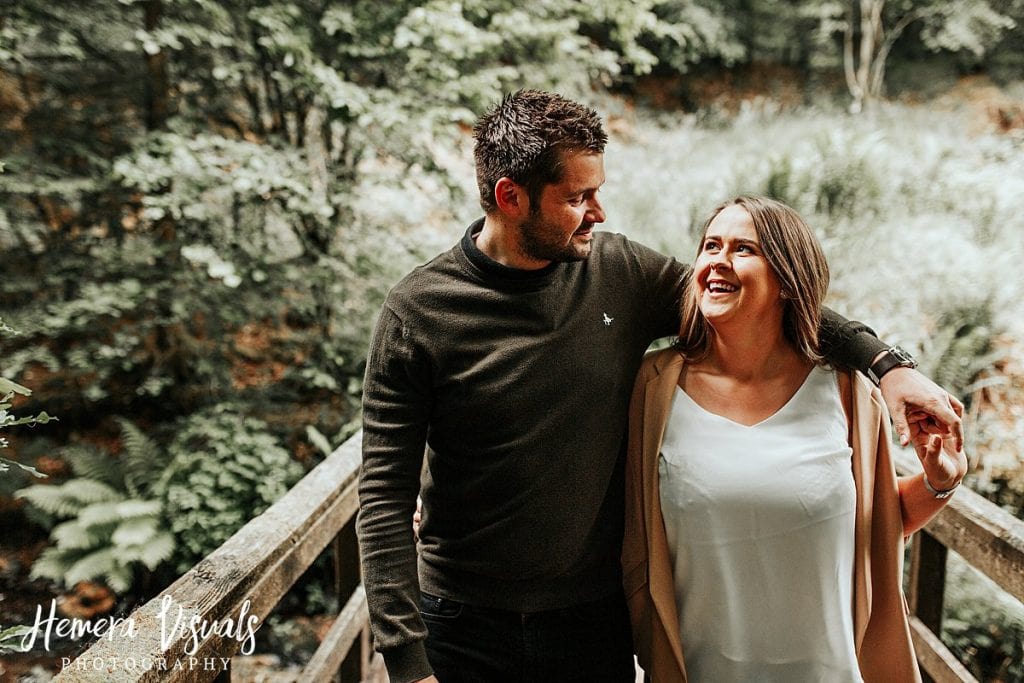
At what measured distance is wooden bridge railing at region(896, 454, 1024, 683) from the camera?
1920mm

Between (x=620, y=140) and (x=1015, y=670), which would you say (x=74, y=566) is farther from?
(x=620, y=140)

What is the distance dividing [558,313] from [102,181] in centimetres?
391

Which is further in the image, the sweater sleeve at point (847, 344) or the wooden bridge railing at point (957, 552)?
the wooden bridge railing at point (957, 552)

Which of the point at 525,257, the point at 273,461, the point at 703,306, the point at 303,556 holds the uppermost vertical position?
the point at 525,257

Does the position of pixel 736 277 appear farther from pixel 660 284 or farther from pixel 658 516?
pixel 658 516

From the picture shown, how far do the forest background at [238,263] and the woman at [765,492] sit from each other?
2348mm

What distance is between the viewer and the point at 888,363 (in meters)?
1.72

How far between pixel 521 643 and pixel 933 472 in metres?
1.05

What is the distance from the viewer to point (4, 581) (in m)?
4.58

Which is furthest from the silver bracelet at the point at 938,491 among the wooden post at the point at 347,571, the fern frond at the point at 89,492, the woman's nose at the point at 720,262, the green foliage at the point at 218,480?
the fern frond at the point at 89,492

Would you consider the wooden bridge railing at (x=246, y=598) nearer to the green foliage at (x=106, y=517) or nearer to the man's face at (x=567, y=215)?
the man's face at (x=567, y=215)

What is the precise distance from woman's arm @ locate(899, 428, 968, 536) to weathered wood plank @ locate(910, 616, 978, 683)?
0.82m

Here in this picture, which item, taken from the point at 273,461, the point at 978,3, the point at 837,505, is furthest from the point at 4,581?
the point at 978,3

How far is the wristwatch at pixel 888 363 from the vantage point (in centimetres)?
171
